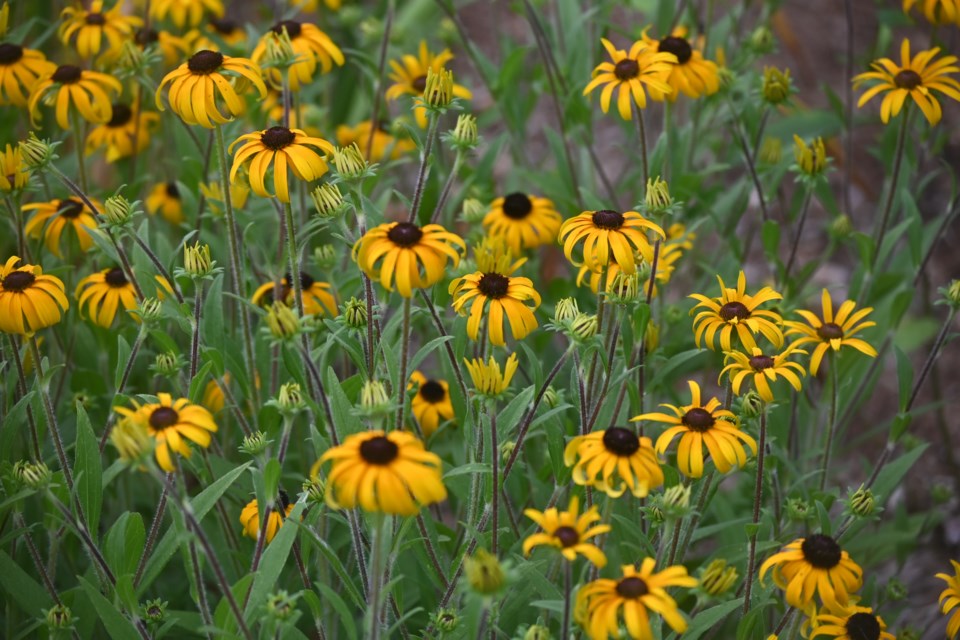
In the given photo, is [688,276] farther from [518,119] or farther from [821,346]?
[821,346]

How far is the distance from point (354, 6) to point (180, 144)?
1610 millimetres

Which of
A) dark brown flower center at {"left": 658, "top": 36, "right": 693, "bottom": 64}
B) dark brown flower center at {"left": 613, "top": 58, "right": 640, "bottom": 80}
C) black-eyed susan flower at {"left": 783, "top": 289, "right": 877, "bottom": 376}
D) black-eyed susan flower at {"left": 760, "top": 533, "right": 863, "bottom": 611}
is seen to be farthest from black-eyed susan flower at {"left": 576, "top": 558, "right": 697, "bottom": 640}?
dark brown flower center at {"left": 658, "top": 36, "right": 693, "bottom": 64}

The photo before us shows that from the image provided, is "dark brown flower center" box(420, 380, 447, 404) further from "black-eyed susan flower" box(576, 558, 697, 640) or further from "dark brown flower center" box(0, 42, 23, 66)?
"dark brown flower center" box(0, 42, 23, 66)

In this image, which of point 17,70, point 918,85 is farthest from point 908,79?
point 17,70

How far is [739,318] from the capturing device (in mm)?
2152

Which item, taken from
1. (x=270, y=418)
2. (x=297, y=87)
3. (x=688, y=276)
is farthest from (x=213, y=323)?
(x=688, y=276)

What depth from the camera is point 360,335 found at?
2145mm

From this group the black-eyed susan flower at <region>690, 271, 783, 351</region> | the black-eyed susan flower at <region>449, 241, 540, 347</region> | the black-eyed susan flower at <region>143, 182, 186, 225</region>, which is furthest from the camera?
the black-eyed susan flower at <region>143, 182, 186, 225</region>

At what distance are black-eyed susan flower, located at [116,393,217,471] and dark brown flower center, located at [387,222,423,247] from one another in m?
0.46

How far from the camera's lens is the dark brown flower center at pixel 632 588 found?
1.58 meters

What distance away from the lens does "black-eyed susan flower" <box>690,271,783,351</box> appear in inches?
82.8

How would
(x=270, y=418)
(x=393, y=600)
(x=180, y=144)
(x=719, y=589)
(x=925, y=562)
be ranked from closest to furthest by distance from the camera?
(x=719, y=589), (x=393, y=600), (x=270, y=418), (x=180, y=144), (x=925, y=562)

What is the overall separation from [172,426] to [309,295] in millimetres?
928

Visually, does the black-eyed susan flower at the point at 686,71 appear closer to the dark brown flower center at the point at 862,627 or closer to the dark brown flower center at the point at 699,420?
the dark brown flower center at the point at 699,420
